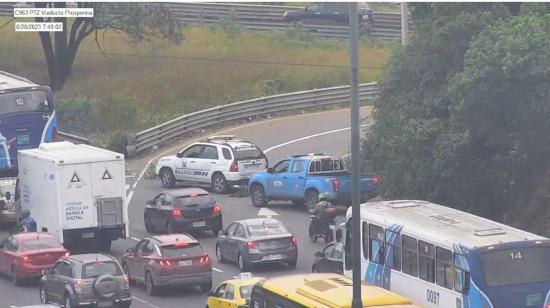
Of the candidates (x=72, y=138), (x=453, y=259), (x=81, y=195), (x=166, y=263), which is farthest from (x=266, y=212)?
(x=453, y=259)

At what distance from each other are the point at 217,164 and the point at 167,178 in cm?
268

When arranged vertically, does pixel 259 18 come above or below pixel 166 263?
above

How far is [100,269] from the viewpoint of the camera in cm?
2738

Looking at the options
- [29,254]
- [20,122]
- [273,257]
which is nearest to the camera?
[29,254]

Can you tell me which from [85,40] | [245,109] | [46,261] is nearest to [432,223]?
[46,261]

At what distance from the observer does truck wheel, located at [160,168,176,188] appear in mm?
44031

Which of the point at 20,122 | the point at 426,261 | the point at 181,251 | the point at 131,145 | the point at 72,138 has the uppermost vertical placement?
the point at 20,122

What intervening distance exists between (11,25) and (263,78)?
16.3 metres

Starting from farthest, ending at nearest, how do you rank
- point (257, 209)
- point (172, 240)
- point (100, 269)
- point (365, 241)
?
point (257, 209)
point (172, 240)
point (100, 269)
point (365, 241)

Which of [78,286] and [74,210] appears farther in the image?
[74,210]

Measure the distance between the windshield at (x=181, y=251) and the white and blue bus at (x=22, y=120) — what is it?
12742 millimetres

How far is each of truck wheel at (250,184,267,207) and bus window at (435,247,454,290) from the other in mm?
16455

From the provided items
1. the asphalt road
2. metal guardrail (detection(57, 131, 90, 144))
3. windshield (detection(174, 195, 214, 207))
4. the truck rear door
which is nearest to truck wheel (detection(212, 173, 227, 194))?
the asphalt road

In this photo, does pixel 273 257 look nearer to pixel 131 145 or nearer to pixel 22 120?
pixel 22 120
